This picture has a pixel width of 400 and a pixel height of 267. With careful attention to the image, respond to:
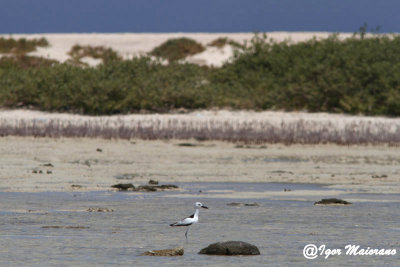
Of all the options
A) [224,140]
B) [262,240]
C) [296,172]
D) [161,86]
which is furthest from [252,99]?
[262,240]

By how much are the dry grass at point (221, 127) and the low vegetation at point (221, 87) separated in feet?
2.74

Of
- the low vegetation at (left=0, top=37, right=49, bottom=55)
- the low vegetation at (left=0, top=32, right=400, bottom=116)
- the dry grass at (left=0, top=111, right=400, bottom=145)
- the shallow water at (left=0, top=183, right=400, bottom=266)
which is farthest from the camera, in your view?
the low vegetation at (left=0, top=37, right=49, bottom=55)

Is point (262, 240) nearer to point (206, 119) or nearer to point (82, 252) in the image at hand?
point (82, 252)

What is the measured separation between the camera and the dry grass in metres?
28.3

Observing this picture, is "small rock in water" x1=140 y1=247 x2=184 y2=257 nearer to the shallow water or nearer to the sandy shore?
the shallow water

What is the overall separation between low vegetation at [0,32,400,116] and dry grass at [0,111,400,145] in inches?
32.9

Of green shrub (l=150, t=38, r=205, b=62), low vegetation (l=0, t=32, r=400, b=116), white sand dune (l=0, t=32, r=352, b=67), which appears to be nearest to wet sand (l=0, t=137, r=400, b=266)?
low vegetation (l=0, t=32, r=400, b=116)

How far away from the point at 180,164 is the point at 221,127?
872 centimetres

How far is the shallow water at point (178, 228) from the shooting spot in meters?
9.17

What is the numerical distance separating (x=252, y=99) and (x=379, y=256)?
93.0 ft

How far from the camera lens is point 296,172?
20594 millimetres

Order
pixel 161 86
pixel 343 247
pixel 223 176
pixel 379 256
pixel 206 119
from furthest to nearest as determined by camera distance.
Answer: pixel 161 86
pixel 206 119
pixel 223 176
pixel 343 247
pixel 379 256

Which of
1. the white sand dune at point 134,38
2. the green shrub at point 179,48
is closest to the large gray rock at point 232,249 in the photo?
the green shrub at point 179,48

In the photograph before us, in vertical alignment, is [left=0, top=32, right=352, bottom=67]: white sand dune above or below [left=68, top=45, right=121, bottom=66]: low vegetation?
above
